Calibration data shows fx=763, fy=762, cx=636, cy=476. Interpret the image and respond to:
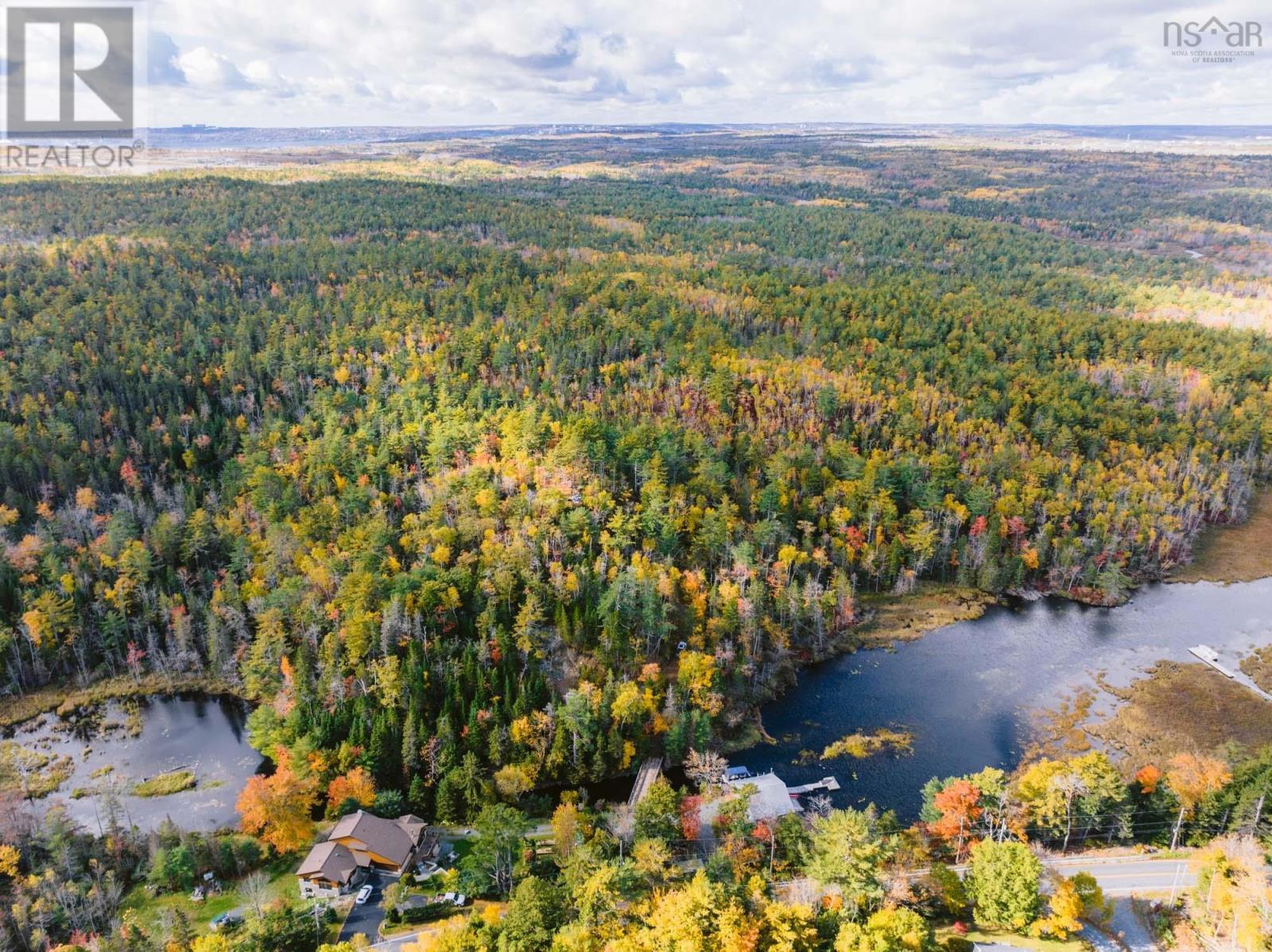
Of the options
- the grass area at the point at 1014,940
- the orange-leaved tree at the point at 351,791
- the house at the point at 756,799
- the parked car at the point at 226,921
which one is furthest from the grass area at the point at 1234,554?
the parked car at the point at 226,921

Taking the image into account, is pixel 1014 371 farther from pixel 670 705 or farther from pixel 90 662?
pixel 90 662

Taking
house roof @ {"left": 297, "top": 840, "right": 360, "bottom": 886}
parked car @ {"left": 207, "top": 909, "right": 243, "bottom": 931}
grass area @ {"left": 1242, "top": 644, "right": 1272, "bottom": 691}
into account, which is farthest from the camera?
grass area @ {"left": 1242, "top": 644, "right": 1272, "bottom": 691}

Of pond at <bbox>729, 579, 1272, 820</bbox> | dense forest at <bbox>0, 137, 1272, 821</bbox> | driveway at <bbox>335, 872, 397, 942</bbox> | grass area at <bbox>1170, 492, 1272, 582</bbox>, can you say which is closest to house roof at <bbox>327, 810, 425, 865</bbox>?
driveway at <bbox>335, 872, 397, 942</bbox>

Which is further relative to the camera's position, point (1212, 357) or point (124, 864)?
point (1212, 357)

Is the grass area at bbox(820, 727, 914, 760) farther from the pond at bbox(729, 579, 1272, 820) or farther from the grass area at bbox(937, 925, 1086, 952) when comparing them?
the grass area at bbox(937, 925, 1086, 952)

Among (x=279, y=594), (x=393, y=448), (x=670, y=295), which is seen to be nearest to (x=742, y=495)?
(x=393, y=448)

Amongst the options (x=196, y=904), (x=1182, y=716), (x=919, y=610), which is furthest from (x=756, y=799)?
(x=1182, y=716)

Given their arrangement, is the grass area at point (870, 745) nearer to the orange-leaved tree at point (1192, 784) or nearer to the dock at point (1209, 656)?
the orange-leaved tree at point (1192, 784)
